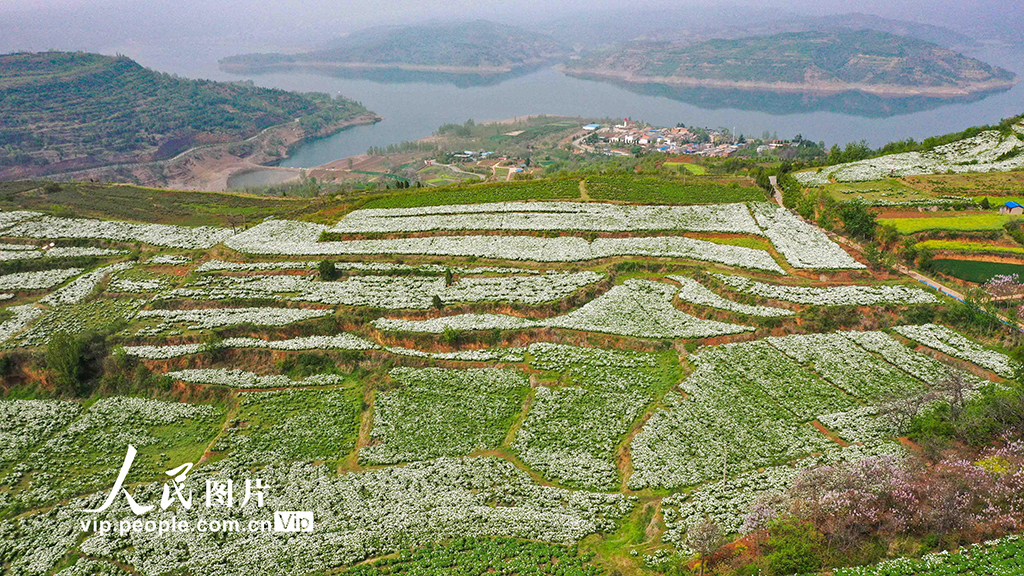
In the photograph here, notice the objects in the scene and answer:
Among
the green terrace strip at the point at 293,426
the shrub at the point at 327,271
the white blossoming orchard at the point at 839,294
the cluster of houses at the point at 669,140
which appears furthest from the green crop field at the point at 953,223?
the cluster of houses at the point at 669,140

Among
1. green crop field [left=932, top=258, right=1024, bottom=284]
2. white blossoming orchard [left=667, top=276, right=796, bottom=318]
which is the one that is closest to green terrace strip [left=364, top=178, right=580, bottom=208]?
white blossoming orchard [left=667, top=276, right=796, bottom=318]

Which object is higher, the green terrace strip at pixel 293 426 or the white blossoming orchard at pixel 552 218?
the white blossoming orchard at pixel 552 218

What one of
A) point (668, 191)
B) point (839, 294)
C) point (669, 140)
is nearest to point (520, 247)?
point (668, 191)

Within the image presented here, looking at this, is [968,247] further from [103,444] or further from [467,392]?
[103,444]

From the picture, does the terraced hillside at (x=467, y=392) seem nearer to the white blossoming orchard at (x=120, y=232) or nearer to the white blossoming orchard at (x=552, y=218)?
the white blossoming orchard at (x=552, y=218)

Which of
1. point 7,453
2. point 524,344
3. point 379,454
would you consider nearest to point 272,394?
A: point 379,454

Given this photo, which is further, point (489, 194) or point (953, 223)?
point (489, 194)
